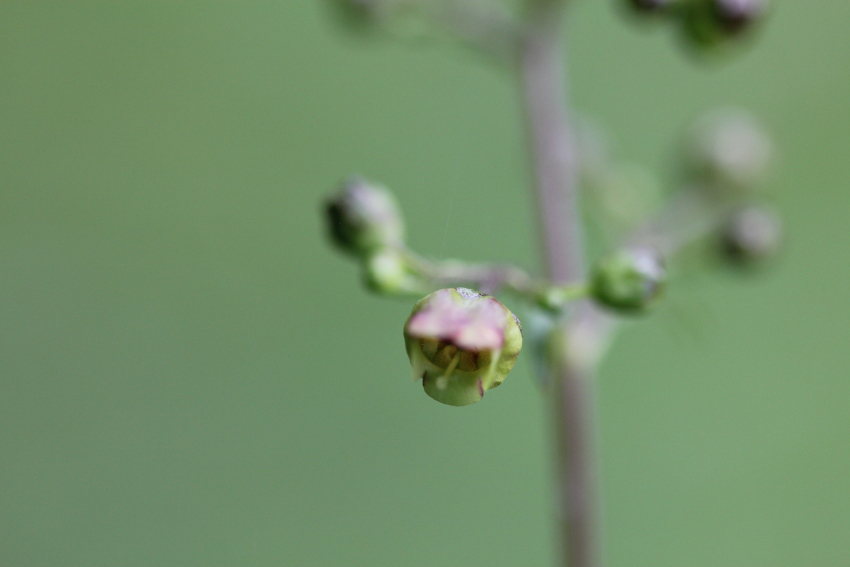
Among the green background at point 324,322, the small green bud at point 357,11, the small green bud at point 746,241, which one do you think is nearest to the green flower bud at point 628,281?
the small green bud at point 746,241

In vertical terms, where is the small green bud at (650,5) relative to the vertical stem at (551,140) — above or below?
above

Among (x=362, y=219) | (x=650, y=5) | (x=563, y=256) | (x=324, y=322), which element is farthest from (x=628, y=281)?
(x=324, y=322)

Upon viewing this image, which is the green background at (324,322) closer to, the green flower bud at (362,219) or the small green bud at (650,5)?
the small green bud at (650,5)

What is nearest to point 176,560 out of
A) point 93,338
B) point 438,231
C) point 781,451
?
point 93,338

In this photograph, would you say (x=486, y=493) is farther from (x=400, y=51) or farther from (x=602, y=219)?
(x=400, y=51)

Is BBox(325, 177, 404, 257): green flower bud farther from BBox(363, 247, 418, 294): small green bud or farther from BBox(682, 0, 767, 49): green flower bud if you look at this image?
BBox(682, 0, 767, 49): green flower bud
